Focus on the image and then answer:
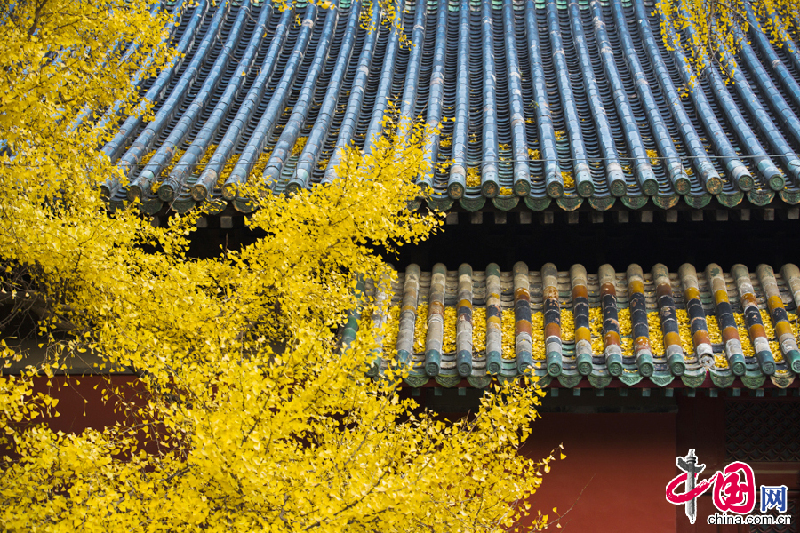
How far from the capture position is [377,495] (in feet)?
7.99

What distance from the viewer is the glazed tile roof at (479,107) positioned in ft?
14.3

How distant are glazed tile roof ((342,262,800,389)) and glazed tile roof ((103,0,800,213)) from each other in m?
0.73

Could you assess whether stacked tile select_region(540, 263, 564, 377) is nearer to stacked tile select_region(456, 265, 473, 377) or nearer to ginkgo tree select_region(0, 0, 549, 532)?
stacked tile select_region(456, 265, 473, 377)

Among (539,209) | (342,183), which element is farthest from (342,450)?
(539,209)

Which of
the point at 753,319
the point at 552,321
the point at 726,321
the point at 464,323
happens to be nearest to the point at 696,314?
the point at 726,321

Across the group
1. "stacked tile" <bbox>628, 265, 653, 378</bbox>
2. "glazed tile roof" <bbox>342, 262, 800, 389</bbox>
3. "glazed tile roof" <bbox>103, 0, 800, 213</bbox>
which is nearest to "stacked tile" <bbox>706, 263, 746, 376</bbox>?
"glazed tile roof" <bbox>342, 262, 800, 389</bbox>

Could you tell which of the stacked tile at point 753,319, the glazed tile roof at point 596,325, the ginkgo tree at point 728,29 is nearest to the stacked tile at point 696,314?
the glazed tile roof at point 596,325

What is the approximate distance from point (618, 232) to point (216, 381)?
345 cm

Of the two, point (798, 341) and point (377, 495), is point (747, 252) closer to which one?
point (798, 341)

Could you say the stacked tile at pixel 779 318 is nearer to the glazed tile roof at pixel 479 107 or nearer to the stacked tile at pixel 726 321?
the stacked tile at pixel 726 321

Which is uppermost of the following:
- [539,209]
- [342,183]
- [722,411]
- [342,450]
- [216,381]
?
[539,209]

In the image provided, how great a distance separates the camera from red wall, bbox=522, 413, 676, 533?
4.59 meters

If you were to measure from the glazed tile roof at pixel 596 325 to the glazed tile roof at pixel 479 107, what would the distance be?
28.8 inches

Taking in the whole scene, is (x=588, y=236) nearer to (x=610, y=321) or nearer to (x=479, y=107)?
(x=610, y=321)
